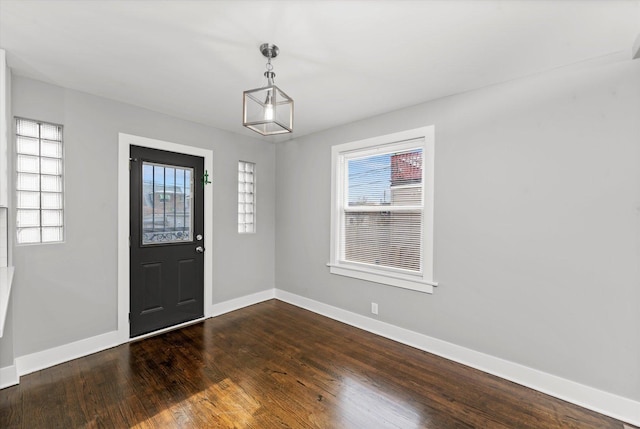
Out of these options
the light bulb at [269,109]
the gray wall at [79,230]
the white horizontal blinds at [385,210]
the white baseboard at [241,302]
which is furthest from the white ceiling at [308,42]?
the white baseboard at [241,302]

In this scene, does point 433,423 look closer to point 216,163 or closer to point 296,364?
point 296,364

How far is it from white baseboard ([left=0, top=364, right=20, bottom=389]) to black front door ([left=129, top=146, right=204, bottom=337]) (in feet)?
2.95

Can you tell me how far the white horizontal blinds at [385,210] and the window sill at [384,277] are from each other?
0.12 m

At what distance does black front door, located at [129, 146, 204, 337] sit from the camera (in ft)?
10.3

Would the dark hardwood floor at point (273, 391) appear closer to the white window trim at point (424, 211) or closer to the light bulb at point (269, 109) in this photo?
the white window trim at point (424, 211)

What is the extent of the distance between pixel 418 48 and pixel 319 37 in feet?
2.37

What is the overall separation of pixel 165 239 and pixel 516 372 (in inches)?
150

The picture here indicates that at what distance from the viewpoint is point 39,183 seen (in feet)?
8.41

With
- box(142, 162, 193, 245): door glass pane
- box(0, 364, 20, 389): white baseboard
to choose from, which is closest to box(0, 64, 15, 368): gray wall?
box(0, 364, 20, 389): white baseboard

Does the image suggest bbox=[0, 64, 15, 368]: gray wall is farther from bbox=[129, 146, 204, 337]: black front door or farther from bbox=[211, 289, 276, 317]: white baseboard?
bbox=[211, 289, 276, 317]: white baseboard

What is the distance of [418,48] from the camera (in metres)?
2.02

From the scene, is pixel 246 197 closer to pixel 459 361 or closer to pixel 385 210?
pixel 385 210

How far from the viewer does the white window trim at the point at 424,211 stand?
2.91m

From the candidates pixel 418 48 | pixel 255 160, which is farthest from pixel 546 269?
pixel 255 160
